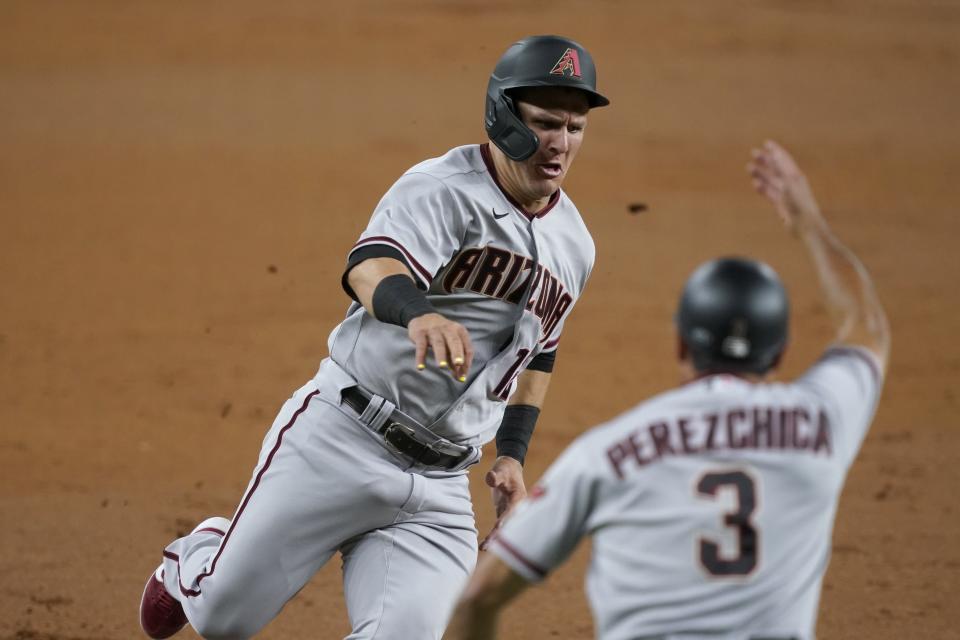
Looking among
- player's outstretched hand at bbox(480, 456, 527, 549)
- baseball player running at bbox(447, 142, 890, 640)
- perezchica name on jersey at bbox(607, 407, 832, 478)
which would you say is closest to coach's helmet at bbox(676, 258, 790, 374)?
baseball player running at bbox(447, 142, 890, 640)

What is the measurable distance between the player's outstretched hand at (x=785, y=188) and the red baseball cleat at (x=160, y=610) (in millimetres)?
2629

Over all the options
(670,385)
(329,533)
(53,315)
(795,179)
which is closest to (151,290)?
(53,315)

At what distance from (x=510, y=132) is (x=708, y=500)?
1914 millimetres

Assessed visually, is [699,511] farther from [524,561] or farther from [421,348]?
[421,348]

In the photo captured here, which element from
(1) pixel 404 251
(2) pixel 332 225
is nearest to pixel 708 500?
(1) pixel 404 251

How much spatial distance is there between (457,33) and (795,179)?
18.6 metres

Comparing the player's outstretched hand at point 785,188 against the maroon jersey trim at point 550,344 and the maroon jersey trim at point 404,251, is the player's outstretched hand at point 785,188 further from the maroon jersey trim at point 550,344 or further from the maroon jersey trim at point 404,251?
the maroon jersey trim at point 550,344

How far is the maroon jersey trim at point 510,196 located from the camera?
14.4 feet

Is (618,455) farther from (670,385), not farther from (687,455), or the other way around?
(670,385)

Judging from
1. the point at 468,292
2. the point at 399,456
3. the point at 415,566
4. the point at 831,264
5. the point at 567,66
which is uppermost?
the point at 567,66

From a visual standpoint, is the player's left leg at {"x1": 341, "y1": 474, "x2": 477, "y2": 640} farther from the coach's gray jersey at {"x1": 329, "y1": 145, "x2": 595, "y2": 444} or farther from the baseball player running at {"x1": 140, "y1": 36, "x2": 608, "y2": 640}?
the coach's gray jersey at {"x1": 329, "y1": 145, "x2": 595, "y2": 444}

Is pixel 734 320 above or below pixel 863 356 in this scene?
above

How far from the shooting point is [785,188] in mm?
3289

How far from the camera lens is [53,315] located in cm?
1064
